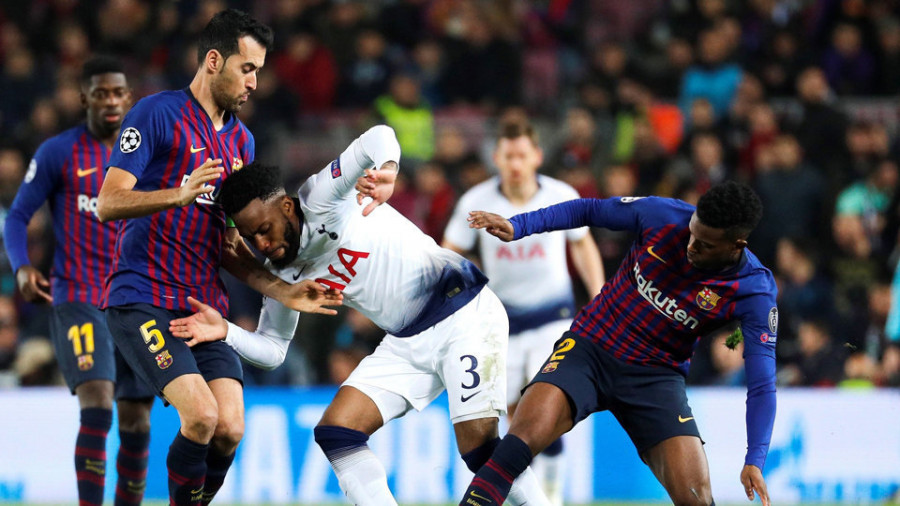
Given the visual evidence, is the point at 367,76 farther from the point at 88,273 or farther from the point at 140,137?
the point at 140,137

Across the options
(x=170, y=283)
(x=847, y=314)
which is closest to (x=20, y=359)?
(x=170, y=283)

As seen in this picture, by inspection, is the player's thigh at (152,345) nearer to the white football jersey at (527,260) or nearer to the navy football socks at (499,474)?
the navy football socks at (499,474)

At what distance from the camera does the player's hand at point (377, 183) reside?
5660 millimetres

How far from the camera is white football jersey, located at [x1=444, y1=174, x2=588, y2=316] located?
27.9ft

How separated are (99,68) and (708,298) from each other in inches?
146

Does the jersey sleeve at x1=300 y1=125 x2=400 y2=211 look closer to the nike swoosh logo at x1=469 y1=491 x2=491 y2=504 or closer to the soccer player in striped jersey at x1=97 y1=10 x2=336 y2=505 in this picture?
the soccer player in striped jersey at x1=97 y1=10 x2=336 y2=505

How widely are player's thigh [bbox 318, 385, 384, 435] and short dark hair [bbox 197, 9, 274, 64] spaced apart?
70.0 inches

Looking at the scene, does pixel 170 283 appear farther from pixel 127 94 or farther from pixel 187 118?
pixel 127 94

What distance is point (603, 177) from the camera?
497 inches

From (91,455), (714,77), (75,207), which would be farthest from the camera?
(714,77)

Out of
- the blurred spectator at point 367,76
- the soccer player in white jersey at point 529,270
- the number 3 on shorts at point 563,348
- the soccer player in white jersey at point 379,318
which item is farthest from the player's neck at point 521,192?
the blurred spectator at point 367,76

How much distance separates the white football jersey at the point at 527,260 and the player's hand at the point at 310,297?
269 cm

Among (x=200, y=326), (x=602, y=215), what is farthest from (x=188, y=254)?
(x=602, y=215)

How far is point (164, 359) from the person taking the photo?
18.4ft
